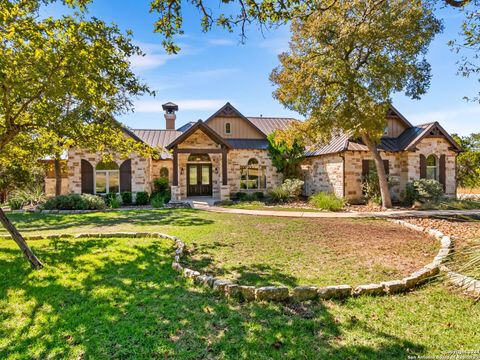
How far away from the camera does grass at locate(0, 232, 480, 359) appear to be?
3.12 metres

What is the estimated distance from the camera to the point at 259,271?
18.0 ft

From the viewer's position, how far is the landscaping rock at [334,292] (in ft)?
14.3

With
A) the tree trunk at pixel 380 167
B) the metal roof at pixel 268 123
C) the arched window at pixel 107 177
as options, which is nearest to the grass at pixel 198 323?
the tree trunk at pixel 380 167

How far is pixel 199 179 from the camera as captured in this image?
20438 millimetres

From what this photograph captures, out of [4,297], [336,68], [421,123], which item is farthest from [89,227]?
[421,123]

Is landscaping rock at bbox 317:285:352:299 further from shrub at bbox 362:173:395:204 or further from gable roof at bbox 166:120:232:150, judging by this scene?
gable roof at bbox 166:120:232:150

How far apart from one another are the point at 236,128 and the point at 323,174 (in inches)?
→ 285

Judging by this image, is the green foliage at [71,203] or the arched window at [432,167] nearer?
the green foliage at [71,203]

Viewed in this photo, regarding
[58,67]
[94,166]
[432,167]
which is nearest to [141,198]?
[94,166]

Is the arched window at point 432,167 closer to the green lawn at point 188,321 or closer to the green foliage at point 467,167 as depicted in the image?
the green foliage at point 467,167

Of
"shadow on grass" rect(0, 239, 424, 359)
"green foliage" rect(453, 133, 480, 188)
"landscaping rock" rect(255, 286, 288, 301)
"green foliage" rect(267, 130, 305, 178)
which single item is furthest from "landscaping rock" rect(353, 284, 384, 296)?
"green foliage" rect(453, 133, 480, 188)

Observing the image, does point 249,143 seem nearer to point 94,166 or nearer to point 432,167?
point 94,166

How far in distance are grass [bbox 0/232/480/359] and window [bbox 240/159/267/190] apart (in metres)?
15.2

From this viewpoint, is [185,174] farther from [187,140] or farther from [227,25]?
[227,25]
